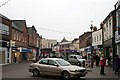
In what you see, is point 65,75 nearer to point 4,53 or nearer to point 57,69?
point 57,69

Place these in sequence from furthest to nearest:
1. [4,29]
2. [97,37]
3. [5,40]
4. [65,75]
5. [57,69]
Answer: [97,37], [5,40], [4,29], [57,69], [65,75]

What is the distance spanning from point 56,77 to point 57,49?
95292 mm

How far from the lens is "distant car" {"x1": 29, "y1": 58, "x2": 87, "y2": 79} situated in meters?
18.8

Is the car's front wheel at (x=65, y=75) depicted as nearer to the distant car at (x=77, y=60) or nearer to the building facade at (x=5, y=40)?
the distant car at (x=77, y=60)

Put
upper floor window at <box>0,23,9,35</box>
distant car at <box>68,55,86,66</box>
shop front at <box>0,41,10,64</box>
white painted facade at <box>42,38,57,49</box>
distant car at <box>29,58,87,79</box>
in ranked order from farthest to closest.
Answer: white painted facade at <box>42,38,57,49</box> < shop front at <box>0,41,10,64</box> < upper floor window at <box>0,23,9,35</box> < distant car at <box>68,55,86,66</box> < distant car at <box>29,58,87,79</box>

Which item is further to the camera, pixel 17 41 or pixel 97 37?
pixel 97 37

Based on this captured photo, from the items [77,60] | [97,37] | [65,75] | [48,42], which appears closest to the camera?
[65,75]

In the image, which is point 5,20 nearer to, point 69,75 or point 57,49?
point 69,75

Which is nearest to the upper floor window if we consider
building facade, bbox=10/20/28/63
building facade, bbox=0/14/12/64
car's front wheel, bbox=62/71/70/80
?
building facade, bbox=0/14/12/64

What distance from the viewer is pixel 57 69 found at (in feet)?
64.0

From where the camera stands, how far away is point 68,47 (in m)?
112

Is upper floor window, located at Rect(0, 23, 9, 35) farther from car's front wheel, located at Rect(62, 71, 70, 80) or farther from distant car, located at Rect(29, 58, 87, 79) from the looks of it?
car's front wheel, located at Rect(62, 71, 70, 80)

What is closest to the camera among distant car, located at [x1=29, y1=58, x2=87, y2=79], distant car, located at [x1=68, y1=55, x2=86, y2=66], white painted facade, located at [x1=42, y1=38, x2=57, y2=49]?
distant car, located at [x1=29, y1=58, x2=87, y2=79]

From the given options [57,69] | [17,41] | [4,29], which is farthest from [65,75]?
[17,41]
